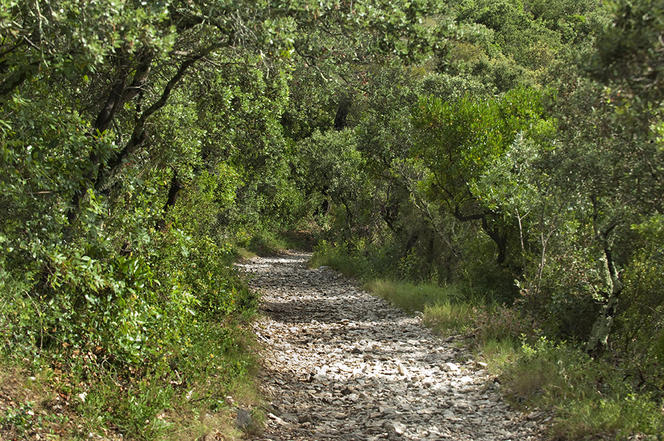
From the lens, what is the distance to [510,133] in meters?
17.2

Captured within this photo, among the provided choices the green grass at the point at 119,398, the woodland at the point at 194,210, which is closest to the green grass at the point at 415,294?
the woodland at the point at 194,210

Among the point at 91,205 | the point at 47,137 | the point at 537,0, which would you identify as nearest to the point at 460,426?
the point at 91,205

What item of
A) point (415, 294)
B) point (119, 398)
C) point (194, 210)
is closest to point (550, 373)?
point (119, 398)

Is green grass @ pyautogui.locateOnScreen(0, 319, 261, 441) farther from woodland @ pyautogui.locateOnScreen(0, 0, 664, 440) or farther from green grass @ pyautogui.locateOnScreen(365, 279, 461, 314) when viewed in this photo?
green grass @ pyautogui.locateOnScreen(365, 279, 461, 314)

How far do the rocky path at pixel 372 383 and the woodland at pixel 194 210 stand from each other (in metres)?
0.63

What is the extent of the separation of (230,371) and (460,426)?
3.62 m

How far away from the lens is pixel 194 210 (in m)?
16.8

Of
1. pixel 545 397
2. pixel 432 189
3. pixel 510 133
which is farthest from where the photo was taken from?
pixel 432 189

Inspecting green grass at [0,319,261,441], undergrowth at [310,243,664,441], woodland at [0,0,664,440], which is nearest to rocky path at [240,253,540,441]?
undergrowth at [310,243,664,441]

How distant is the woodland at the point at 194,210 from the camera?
577 centimetres

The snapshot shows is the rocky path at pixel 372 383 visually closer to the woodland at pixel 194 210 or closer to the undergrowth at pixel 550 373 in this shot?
the undergrowth at pixel 550 373

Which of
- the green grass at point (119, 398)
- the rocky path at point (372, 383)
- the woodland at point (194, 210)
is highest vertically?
the woodland at point (194, 210)

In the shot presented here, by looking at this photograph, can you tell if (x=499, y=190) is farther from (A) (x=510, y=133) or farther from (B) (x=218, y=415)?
(B) (x=218, y=415)

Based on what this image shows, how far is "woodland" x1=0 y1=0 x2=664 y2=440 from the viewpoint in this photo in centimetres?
577
